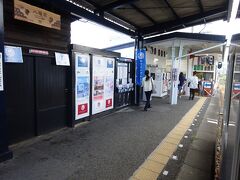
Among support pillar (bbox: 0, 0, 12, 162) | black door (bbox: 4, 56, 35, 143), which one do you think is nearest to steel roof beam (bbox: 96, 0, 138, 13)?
black door (bbox: 4, 56, 35, 143)

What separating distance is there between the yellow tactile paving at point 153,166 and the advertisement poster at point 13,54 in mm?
3048

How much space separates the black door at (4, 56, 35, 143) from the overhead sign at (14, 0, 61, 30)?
783 mm

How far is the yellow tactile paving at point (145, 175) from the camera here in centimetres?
287

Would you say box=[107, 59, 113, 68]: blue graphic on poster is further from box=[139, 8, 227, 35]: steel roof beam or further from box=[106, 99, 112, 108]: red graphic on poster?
box=[139, 8, 227, 35]: steel roof beam

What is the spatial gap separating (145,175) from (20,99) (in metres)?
2.87

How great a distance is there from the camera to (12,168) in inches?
120

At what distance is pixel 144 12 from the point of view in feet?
21.3

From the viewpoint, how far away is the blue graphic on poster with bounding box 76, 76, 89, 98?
210 inches

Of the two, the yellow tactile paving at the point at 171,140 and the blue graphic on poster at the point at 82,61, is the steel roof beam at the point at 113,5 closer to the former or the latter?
the blue graphic on poster at the point at 82,61

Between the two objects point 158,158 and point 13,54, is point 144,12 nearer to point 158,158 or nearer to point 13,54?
point 13,54

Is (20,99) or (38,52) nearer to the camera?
(20,99)

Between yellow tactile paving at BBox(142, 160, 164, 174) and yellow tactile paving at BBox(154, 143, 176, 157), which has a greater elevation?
yellow tactile paving at BBox(154, 143, 176, 157)

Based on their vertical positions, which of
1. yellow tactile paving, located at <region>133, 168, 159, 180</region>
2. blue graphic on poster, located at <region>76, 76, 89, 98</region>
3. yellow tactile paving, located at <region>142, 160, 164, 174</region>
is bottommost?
yellow tactile paving, located at <region>133, 168, 159, 180</region>

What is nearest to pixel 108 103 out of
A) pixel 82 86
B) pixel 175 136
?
pixel 82 86
